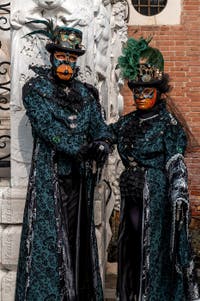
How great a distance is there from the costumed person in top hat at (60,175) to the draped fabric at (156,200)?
23 cm

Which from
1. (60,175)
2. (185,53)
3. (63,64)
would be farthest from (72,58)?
(185,53)

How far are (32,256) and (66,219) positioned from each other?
1.12 ft

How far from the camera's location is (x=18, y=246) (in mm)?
6094

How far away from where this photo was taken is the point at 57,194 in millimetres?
5488

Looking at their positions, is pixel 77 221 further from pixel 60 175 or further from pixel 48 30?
pixel 48 30

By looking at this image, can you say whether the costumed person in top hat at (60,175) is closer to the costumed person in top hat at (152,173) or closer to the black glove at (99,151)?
the black glove at (99,151)

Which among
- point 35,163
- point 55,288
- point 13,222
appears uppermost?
point 35,163

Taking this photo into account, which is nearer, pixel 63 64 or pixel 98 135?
pixel 63 64

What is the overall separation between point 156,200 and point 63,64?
3.71ft

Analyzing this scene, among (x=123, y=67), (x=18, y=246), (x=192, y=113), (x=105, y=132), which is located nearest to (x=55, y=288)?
(x=18, y=246)

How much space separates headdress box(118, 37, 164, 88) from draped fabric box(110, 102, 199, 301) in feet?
0.70

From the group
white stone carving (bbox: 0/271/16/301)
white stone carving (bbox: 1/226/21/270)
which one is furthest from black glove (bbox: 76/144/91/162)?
white stone carving (bbox: 0/271/16/301)

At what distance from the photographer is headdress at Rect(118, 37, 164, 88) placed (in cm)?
557

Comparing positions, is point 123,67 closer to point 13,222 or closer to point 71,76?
point 71,76
